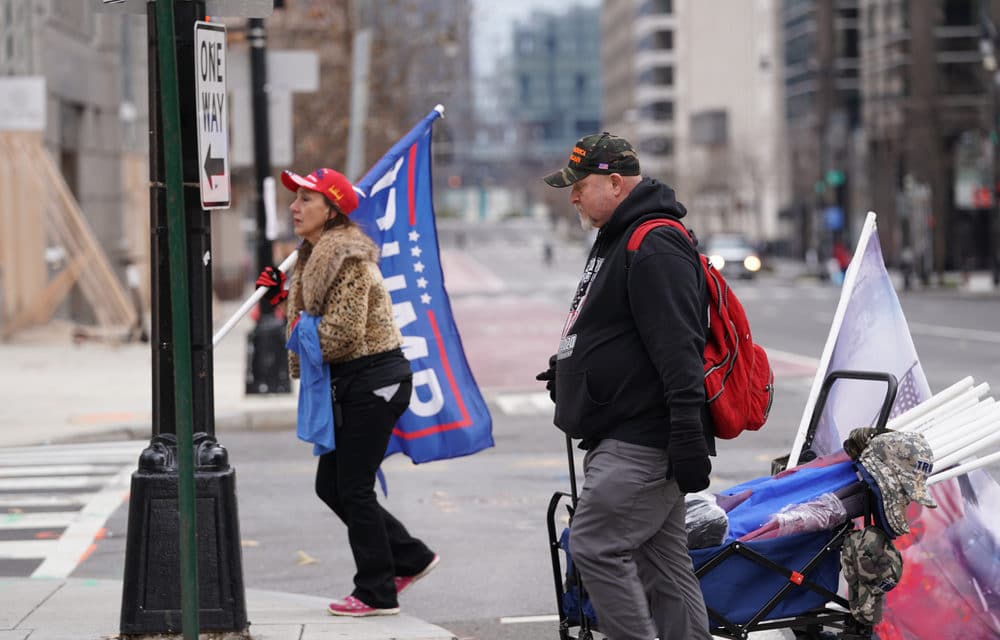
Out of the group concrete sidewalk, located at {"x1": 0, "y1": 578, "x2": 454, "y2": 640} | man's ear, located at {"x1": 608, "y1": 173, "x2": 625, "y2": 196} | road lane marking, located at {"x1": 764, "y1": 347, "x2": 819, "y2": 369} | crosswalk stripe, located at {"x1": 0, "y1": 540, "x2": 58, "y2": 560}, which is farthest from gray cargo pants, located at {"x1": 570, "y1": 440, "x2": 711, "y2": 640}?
road lane marking, located at {"x1": 764, "y1": 347, "x2": 819, "y2": 369}

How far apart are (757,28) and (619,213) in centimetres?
15097

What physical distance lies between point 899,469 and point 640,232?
1376mm

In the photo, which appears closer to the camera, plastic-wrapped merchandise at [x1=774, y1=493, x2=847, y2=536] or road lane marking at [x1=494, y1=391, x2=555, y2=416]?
plastic-wrapped merchandise at [x1=774, y1=493, x2=847, y2=536]

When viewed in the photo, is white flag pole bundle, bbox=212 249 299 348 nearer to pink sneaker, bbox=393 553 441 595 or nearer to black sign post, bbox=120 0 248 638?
black sign post, bbox=120 0 248 638

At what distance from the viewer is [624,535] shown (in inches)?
204

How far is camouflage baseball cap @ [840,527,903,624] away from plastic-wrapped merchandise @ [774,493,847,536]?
0.10 metres

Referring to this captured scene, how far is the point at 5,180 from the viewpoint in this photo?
26938mm

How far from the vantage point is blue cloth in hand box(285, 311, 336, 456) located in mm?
6855

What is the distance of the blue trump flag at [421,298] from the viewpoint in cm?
780

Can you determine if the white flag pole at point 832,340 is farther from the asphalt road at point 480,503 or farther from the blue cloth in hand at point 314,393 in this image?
the blue cloth in hand at point 314,393

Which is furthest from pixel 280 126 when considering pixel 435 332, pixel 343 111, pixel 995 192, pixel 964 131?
pixel 964 131

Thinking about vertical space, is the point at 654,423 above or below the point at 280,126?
below

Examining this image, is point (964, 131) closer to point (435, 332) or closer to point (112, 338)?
point (112, 338)

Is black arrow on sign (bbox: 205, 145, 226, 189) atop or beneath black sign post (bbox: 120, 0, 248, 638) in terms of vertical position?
atop
